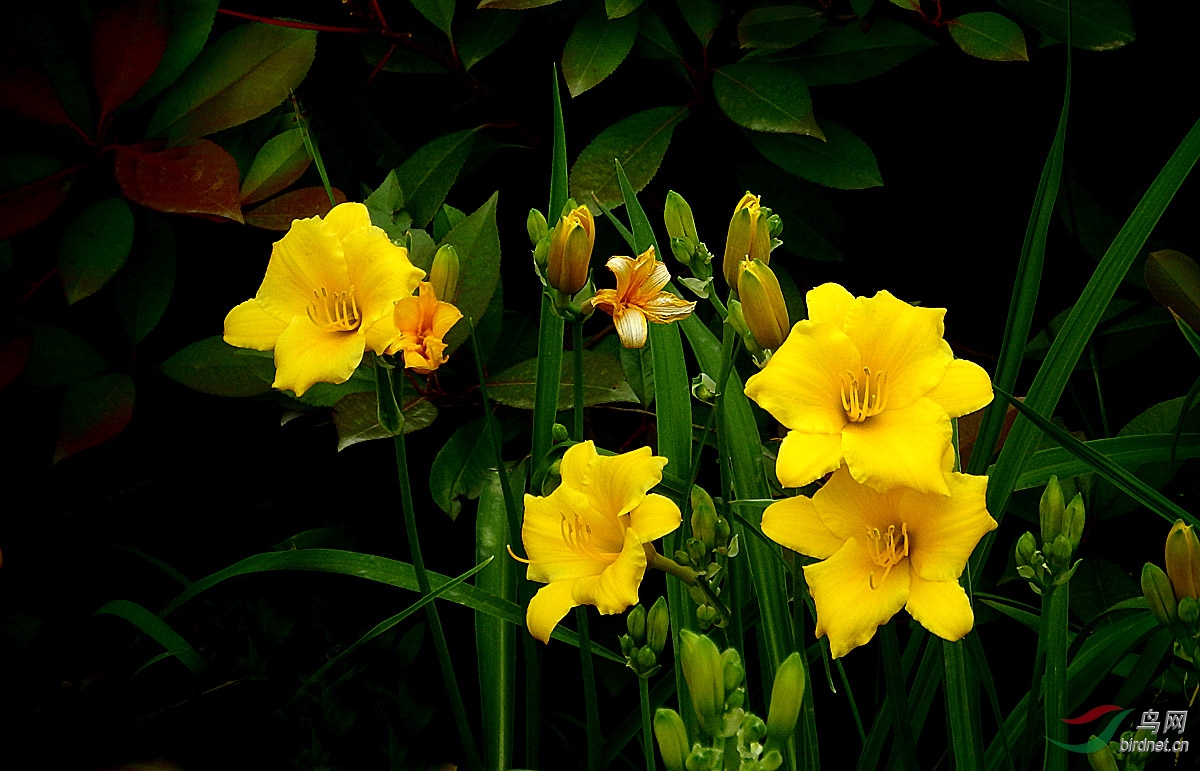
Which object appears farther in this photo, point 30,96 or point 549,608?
point 30,96

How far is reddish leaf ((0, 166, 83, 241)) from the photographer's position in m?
1.03

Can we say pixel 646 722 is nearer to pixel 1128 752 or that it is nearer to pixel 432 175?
pixel 1128 752

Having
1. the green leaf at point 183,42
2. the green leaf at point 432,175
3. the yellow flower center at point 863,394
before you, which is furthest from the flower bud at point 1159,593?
the green leaf at point 183,42

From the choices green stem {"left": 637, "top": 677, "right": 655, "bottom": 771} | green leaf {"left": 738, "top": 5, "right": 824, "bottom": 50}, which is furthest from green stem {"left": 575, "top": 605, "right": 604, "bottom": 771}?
green leaf {"left": 738, "top": 5, "right": 824, "bottom": 50}

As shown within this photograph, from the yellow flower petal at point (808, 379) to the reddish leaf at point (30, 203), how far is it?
0.83 metres

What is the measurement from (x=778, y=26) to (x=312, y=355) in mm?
694

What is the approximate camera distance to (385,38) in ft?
3.77

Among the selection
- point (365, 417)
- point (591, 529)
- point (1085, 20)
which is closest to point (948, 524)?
point (591, 529)

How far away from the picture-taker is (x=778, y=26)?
3.66 feet

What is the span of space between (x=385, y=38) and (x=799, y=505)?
2.66ft

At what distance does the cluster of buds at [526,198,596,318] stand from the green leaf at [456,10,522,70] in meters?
0.45

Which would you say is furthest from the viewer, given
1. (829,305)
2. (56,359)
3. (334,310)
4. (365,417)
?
(56,359)

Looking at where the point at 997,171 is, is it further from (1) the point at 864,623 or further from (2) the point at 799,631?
(1) the point at 864,623

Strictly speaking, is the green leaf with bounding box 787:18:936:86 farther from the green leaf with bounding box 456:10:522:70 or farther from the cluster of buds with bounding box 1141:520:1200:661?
the cluster of buds with bounding box 1141:520:1200:661
